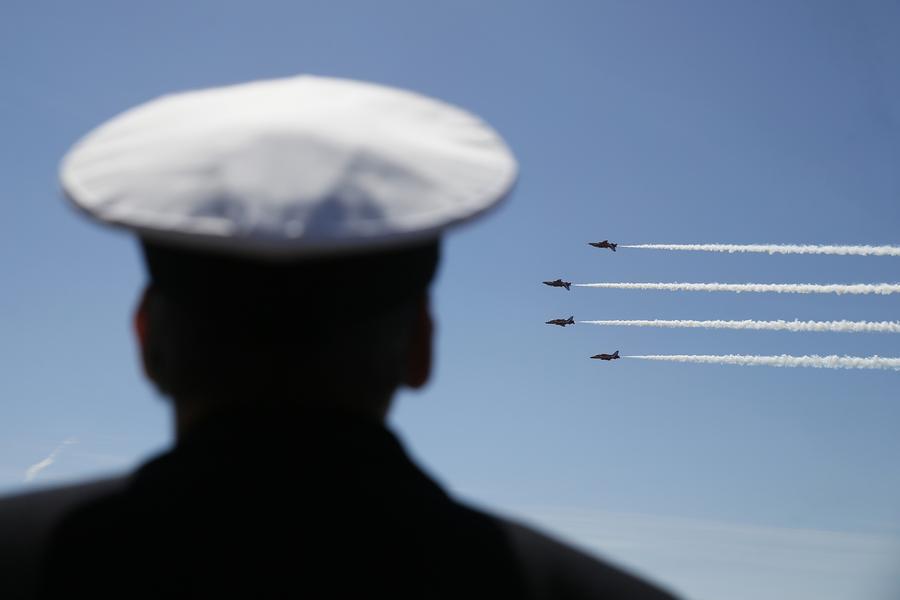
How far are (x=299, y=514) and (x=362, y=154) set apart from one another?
1.57 meters

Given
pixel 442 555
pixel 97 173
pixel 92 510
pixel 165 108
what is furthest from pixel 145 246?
pixel 442 555

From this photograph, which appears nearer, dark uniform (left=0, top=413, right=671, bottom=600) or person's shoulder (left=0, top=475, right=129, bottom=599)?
dark uniform (left=0, top=413, right=671, bottom=600)

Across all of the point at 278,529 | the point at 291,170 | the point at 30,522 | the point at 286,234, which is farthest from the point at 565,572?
the point at 30,522

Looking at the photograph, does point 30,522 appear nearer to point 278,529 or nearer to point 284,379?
point 278,529

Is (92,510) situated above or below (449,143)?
below

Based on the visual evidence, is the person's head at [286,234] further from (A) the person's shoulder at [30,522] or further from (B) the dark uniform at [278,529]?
(A) the person's shoulder at [30,522]

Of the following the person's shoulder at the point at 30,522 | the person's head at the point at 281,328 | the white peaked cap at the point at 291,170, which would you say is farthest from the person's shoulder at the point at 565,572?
the person's shoulder at the point at 30,522

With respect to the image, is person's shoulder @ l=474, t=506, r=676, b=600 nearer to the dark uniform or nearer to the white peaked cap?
the dark uniform

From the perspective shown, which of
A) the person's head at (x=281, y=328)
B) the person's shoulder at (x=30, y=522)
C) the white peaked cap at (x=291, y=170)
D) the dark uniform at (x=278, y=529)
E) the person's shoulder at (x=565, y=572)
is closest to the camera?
the white peaked cap at (x=291, y=170)

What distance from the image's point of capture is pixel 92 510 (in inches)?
180

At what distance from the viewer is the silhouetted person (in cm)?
422

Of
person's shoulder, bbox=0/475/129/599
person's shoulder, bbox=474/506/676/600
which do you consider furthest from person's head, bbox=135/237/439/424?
person's shoulder, bbox=474/506/676/600

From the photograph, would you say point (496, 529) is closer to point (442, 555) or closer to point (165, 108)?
point (442, 555)

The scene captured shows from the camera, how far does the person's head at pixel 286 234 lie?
13.7ft
